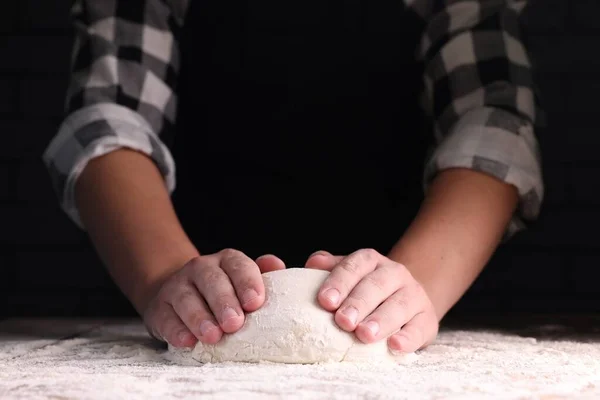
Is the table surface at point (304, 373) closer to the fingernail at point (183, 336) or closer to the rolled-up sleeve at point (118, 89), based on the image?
the fingernail at point (183, 336)

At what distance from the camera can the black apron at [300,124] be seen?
1134 mm

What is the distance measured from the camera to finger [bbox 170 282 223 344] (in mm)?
679

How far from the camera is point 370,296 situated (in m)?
0.69

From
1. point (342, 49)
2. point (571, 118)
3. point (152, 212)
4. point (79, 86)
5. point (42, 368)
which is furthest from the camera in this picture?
point (571, 118)

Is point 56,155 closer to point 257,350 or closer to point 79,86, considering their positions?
point 79,86

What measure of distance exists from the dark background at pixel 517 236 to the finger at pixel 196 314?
3.22 feet

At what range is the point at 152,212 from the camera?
89 cm

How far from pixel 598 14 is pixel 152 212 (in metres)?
1.14

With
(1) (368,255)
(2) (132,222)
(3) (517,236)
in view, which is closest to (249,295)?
(1) (368,255)

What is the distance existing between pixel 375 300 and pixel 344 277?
0.03m

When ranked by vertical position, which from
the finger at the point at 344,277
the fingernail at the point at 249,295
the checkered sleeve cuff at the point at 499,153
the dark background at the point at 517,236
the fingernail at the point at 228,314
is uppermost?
the checkered sleeve cuff at the point at 499,153

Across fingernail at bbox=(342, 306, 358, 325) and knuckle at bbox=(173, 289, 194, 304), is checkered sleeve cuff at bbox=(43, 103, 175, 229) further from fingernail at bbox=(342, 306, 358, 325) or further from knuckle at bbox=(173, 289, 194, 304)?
fingernail at bbox=(342, 306, 358, 325)

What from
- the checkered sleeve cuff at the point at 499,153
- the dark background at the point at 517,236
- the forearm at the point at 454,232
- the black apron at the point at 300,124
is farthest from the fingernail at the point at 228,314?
the dark background at the point at 517,236

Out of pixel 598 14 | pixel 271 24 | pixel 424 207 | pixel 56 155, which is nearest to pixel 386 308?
pixel 424 207
